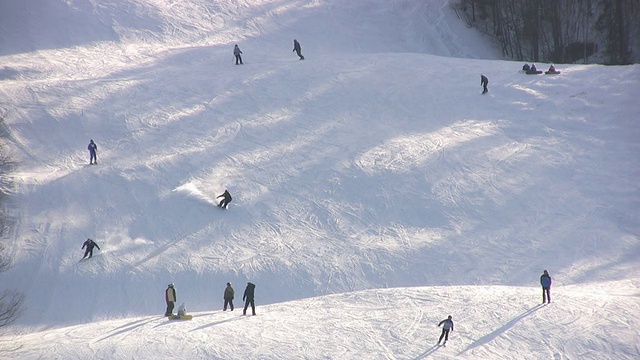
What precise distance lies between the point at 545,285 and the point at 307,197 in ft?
38.6

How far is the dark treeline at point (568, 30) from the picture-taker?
50.0 meters

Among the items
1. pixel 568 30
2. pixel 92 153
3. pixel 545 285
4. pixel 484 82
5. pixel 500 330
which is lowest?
pixel 500 330

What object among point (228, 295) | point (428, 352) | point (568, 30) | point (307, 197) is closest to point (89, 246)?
point (228, 295)

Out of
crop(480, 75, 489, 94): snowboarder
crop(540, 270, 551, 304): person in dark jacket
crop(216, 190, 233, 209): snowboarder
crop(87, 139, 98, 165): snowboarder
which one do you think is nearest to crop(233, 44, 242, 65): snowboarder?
crop(87, 139, 98, 165): snowboarder

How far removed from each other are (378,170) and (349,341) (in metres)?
13.2

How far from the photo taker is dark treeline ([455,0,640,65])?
5003 cm

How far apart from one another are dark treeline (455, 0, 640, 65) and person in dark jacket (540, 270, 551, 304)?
31.7m

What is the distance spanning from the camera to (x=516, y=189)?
30.6 metres

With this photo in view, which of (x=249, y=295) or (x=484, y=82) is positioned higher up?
(x=484, y=82)

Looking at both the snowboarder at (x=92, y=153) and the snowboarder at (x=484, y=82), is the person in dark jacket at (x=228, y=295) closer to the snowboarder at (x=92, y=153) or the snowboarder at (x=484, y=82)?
the snowboarder at (x=92, y=153)

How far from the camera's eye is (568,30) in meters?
51.7

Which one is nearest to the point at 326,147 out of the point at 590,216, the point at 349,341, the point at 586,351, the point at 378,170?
the point at 378,170

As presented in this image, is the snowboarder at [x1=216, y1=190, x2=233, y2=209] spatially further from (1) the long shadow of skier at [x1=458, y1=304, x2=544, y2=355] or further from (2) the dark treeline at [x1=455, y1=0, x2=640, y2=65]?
(2) the dark treeline at [x1=455, y1=0, x2=640, y2=65]

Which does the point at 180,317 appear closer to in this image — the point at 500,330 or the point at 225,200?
the point at 225,200
